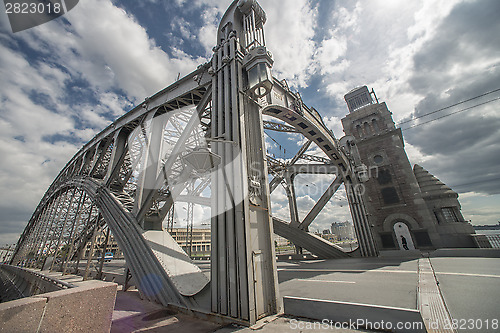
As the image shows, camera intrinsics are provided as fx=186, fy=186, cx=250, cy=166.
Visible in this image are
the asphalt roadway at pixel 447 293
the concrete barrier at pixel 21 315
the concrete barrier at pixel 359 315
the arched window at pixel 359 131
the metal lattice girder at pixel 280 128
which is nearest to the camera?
the concrete barrier at pixel 21 315

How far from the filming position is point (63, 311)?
2.79 meters

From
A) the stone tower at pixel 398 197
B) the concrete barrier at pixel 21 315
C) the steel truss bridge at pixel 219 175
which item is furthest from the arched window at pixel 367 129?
the concrete barrier at pixel 21 315

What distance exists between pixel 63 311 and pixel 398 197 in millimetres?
25346

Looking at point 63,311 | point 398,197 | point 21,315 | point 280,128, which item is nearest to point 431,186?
point 398,197

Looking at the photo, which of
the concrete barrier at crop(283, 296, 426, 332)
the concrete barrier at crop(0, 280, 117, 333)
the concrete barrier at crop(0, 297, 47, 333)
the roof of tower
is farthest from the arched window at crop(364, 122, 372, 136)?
the concrete barrier at crop(0, 297, 47, 333)

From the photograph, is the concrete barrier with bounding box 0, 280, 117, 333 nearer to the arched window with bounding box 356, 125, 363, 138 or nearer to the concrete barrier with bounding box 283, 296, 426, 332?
the concrete barrier with bounding box 283, 296, 426, 332

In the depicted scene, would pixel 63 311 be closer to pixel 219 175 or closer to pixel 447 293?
pixel 219 175

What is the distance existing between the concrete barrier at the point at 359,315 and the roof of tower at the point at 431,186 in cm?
2181

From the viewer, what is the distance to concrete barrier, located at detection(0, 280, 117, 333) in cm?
234

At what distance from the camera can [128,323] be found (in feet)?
17.4

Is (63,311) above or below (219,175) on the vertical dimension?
below

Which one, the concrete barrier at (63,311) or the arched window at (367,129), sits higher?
the arched window at (367,129)

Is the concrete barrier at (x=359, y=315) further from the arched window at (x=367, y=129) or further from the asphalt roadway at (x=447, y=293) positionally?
the arched window at (x=367, y=129)

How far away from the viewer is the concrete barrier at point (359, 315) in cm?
351
